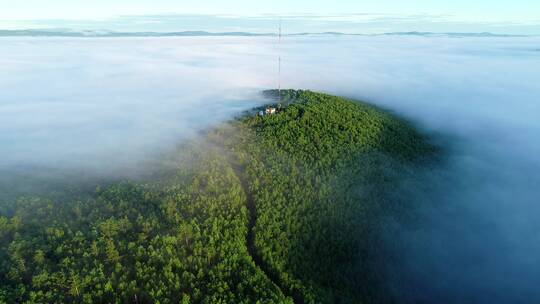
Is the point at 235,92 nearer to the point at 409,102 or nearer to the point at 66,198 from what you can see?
the point at 409,102

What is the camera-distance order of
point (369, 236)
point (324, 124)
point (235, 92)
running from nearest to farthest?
1. point (369, 236)
2. point (324, 124)
3. point (235, 92)

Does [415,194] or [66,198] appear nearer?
[66,198]

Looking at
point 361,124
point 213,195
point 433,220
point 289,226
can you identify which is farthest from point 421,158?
point 213,195

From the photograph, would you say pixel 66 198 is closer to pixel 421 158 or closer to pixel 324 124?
pixel 324 124

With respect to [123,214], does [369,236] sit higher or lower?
lower

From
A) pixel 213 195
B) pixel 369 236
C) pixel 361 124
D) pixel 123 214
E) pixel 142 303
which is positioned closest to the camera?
pixel 142 303

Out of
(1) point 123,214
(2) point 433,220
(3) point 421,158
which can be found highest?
(1) point 123,214

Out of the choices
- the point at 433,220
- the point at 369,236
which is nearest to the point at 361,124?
the point at 433,220
